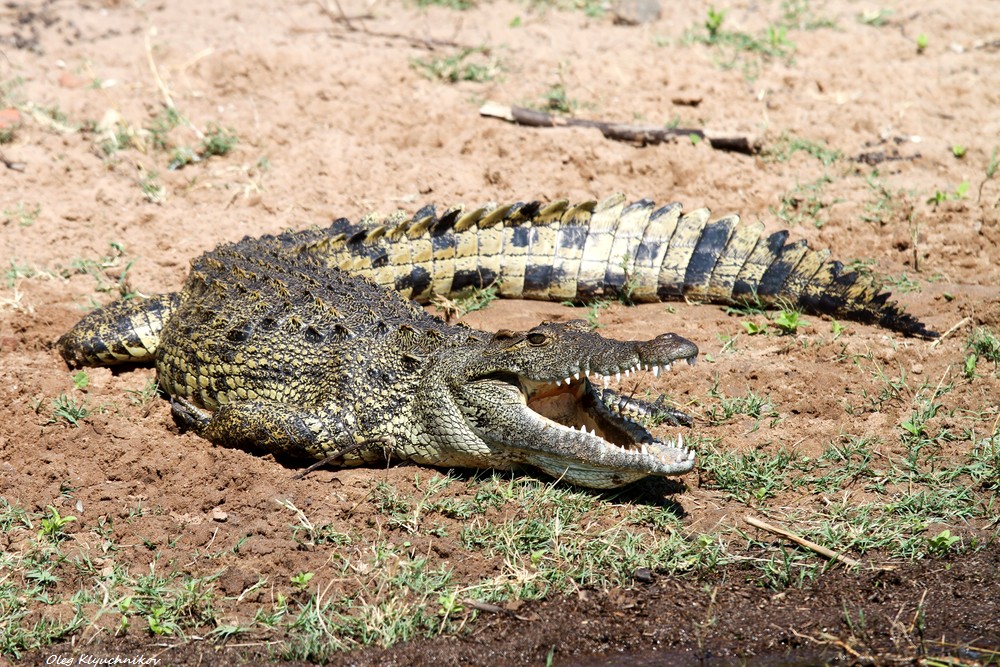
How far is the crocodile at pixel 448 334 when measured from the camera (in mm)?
4703

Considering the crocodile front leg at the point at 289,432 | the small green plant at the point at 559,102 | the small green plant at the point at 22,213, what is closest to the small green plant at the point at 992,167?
the small green plant at the point at 559,102

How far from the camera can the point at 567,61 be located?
9.17m

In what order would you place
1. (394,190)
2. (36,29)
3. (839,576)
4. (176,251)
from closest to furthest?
1. (839,576)
2. (176,251)
3. (394,190)
4. (36,29)

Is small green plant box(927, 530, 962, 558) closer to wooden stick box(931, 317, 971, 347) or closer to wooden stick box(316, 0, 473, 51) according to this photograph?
wooden stick box(931, 317, 971, 347)

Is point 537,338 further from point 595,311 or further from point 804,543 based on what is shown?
point 595,311

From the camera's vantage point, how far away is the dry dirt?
4.21 m

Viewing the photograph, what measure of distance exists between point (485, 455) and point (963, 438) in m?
2.33

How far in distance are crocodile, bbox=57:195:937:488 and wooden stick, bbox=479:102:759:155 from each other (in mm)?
1561

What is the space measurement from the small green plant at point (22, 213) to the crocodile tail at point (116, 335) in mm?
1573

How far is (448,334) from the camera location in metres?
5.30

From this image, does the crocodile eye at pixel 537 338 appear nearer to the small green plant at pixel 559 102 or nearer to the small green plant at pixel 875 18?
the small green plant at pixel 559 102

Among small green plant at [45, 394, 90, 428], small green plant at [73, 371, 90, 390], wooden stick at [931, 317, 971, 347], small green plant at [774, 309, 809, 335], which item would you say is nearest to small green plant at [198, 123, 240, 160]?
small green plant at [73, 371, 90, 390]

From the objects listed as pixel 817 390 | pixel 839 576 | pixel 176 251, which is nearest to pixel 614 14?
pixel 176 251

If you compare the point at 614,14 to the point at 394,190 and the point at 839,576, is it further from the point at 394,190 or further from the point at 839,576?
the point at 839,576
